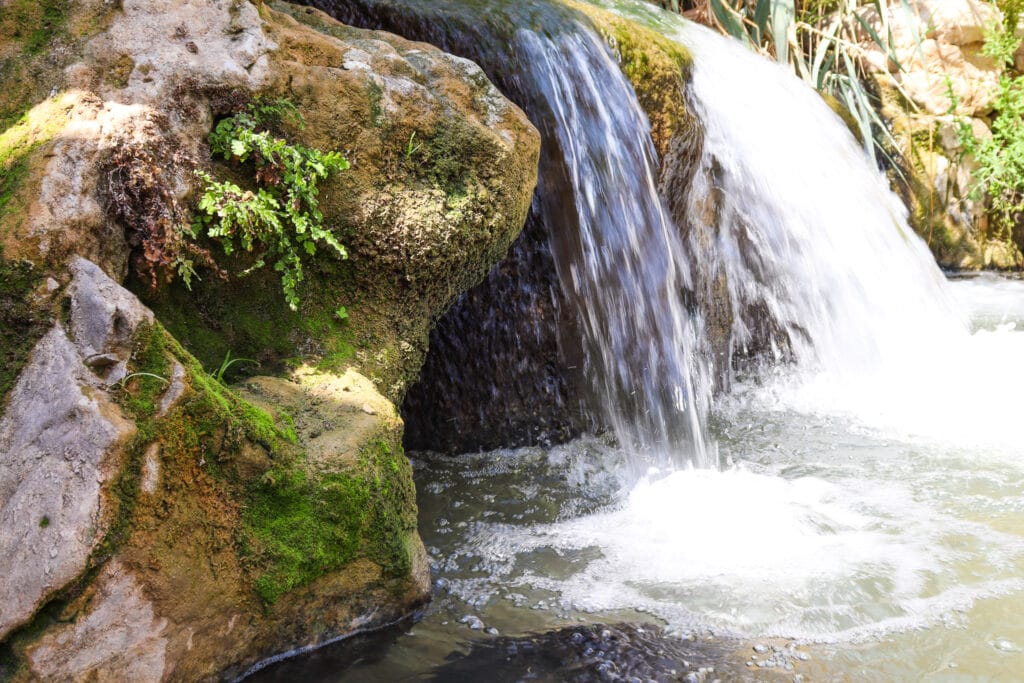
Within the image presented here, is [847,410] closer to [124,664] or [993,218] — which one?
[124,664]

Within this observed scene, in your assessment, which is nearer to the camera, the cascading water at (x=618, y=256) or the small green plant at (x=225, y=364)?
the small green plant at (x=225, y=364)

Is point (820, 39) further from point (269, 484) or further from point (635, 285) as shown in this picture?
point (269, 484)

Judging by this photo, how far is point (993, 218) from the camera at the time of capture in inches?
354

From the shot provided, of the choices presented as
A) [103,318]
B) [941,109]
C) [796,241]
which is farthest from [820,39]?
[103,318]

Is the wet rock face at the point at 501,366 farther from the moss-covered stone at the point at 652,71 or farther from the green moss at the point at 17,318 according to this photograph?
the green moss at the point at 17,318

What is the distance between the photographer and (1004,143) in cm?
880

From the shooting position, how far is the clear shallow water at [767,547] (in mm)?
2598

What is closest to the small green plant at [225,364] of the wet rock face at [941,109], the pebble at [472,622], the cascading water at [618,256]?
the pebble at [472,622]

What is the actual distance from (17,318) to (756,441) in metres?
3.53

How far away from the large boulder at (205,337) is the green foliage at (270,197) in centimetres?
6

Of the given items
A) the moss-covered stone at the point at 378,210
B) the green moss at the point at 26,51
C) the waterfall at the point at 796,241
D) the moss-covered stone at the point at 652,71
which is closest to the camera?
the green moss at the point at 26,51

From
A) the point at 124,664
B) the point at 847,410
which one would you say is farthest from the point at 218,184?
the point at 847,410

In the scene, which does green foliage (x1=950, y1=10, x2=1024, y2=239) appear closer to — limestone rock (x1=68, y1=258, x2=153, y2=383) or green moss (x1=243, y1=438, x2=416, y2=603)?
green moss (x1=243, y1=438, x2=416, y2=603)

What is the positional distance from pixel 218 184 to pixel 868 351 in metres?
4.78
